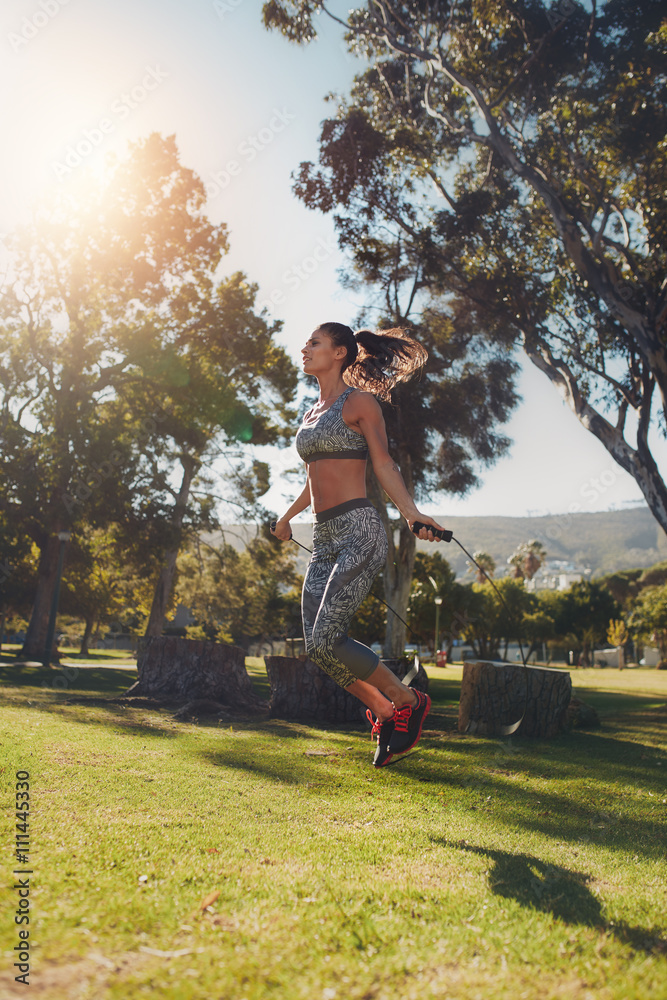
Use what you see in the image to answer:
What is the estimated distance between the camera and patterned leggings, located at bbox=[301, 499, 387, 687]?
338cm

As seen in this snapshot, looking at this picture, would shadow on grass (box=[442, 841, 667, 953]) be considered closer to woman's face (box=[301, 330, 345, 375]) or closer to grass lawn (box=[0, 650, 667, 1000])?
grass lawn (box=[0, 650, 667, 1000])

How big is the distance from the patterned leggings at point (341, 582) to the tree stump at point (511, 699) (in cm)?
398

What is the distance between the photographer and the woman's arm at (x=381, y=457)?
330 centimetres

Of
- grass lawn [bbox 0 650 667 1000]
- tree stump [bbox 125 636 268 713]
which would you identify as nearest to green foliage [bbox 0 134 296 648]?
tree stump [bbox 125 636 268 713]

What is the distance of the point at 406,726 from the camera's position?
368 cm

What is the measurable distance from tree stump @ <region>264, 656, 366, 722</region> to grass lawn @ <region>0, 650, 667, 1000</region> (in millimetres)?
3217

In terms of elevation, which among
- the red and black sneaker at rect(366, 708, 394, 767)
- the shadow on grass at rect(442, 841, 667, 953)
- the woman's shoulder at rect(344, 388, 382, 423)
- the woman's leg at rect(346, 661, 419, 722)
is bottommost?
the shadow on grass at rect(442, 841, 667, 953)

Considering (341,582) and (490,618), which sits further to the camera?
(490,618)

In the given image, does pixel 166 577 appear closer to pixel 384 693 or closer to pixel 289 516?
pixel 289 516

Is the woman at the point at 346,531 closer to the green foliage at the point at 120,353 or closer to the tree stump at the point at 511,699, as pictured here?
the tree stump at the point at 511,699

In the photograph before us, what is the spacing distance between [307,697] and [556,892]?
6.00m

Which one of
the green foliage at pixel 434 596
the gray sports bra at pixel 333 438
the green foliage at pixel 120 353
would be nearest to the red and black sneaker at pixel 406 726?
the gray sports bra at pixel 333 438

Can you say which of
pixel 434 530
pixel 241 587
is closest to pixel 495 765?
pixel 434 530

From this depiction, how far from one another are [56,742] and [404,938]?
12.2ft
